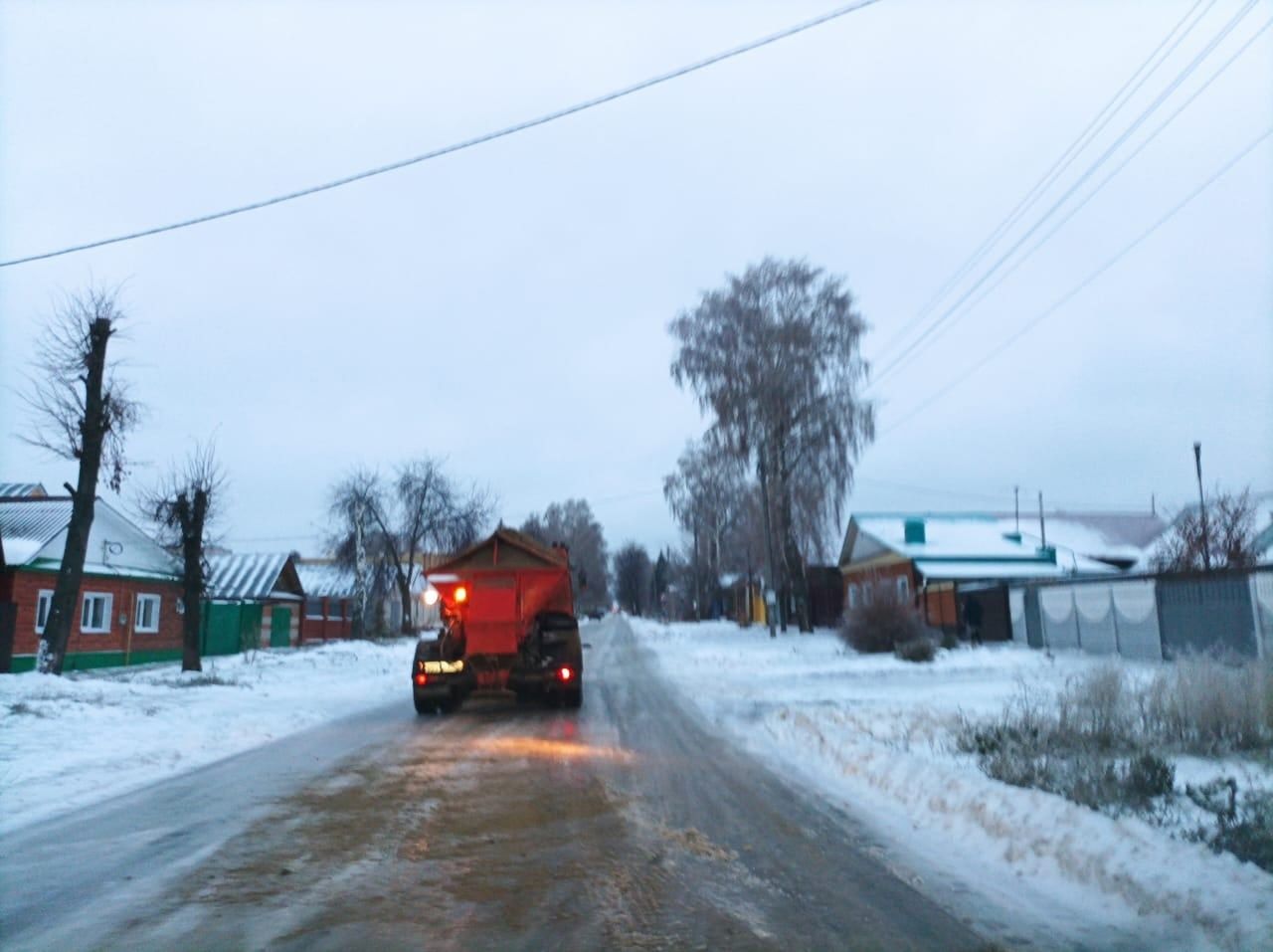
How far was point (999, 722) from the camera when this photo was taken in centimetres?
1172

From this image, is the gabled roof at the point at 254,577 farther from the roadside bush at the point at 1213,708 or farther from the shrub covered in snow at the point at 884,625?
the roadside bush at the point at 1213,708

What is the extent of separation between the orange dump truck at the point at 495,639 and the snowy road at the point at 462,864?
5.67 m

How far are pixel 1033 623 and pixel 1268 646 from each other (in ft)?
37.1

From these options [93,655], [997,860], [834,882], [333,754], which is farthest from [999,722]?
[93,655]

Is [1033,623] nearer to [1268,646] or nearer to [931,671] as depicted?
[931,671]

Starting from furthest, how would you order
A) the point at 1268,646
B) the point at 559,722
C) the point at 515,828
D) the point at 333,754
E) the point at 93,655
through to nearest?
1. the point at 93,655
2. the point at 1268,646
3. the point at 559,722
4. the point at 333,754
5. the point at 515,828

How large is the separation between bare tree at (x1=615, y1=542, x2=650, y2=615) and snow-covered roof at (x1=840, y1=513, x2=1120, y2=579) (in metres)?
95.9

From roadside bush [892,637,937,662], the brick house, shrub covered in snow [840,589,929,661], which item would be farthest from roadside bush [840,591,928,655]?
the brick house

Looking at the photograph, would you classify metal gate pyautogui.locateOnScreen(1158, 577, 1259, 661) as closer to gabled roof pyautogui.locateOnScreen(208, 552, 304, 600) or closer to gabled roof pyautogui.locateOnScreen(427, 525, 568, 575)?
gabled roof pyautogui.locateOnScreen(427, 525, 568, 575)

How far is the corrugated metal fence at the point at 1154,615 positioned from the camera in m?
20.1

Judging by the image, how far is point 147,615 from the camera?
1350 inches

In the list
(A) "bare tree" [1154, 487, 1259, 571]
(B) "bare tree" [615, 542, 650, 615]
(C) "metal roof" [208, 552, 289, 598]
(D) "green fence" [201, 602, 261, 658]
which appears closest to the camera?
(A) "bare tree" [1154, 487, 1259, 571]

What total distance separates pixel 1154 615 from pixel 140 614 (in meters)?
29.8

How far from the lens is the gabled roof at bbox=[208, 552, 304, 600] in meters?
43.7
